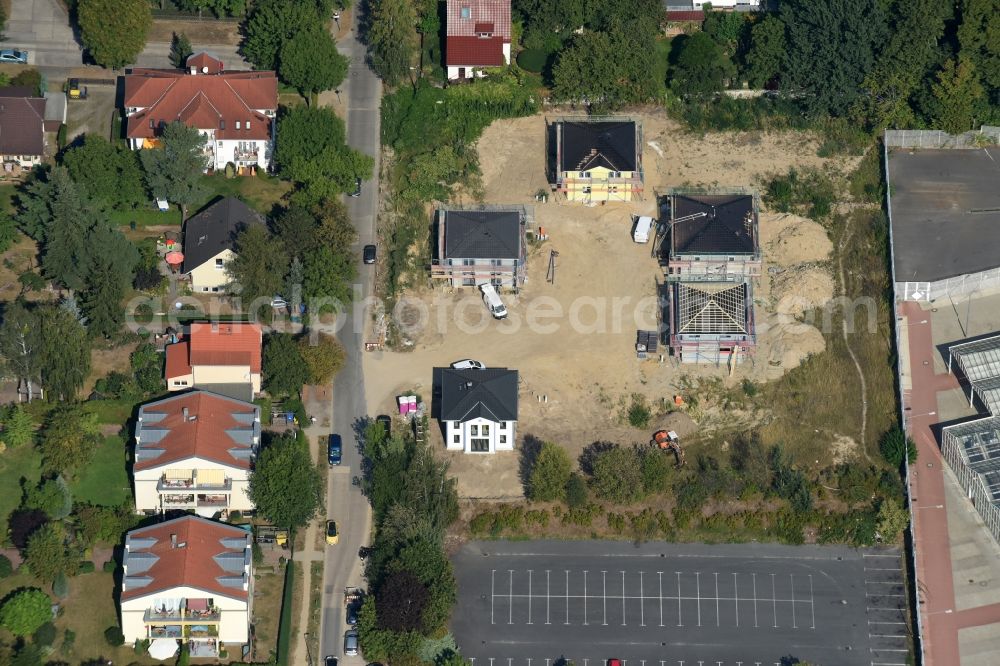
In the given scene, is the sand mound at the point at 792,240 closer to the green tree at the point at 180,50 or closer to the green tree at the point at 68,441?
the green tree at the point at 180,50

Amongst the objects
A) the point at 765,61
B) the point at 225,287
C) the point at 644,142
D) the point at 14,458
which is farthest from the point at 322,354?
the point at 765,61

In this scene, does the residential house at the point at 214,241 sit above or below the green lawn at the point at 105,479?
above

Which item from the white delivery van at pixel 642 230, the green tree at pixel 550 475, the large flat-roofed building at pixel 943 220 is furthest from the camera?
the white delivery van at pixel 642 230

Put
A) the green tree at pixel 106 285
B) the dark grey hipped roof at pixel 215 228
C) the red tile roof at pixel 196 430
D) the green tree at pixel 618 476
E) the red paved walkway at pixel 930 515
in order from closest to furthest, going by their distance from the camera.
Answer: the red paved walkway at pixel 930 515 → the red tile roof at pixel 196 430 → the green tree at pixel 618 476 → the green tree at pixel 106 285 → the dark grey hipped roof at pixel 215 228

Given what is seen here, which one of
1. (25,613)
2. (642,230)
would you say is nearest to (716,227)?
(642,230)

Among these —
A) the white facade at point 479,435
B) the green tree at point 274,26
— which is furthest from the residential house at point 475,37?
the white facade at point 479,435

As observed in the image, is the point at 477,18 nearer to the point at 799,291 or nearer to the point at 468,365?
the point at 468,365

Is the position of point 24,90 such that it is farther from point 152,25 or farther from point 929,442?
point 929,442

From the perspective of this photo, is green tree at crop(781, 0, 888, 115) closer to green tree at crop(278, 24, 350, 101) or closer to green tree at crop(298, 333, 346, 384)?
green tree at crop(278, 24, 350, 101)
